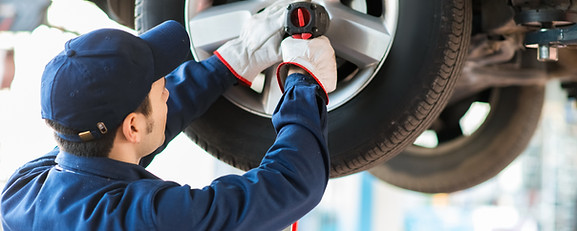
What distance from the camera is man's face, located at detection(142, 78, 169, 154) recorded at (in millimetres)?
1014

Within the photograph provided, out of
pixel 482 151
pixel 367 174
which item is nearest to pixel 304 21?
pixel 482 151

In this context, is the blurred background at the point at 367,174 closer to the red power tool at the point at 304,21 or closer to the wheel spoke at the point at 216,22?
the wheel spoke at the point at 216,22

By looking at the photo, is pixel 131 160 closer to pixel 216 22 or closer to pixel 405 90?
pixel 216 22

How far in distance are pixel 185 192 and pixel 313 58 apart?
1.18ft

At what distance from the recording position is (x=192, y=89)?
1254 mm

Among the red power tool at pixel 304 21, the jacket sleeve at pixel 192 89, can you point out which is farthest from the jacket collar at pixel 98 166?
the red power tool at pixel 304 21

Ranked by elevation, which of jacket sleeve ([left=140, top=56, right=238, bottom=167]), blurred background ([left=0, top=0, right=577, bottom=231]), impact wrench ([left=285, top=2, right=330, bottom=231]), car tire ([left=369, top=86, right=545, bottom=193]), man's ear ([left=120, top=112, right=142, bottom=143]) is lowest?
blurred background ([left=0, top=0, right=577, bottom=231])

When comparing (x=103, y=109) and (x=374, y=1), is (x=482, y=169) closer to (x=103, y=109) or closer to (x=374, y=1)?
(x=374, y=1)

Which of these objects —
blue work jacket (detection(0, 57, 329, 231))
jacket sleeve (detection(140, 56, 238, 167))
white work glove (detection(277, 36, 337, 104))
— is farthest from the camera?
jacket sleeve (detection(140, 56, 238, 167))

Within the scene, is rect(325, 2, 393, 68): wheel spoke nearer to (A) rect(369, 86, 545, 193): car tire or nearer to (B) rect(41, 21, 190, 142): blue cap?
(B) rect(41, 21, 190, 142): blue cap

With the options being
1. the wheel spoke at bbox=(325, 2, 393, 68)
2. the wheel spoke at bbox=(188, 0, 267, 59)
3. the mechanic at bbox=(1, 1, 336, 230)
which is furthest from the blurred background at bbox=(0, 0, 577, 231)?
the mechanic at bbox=(1, 1, 336, 230)

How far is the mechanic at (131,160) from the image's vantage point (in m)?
0.90

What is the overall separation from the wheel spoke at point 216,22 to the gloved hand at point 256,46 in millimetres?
25

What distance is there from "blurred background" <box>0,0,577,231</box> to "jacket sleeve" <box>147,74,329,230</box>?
2.77ft
